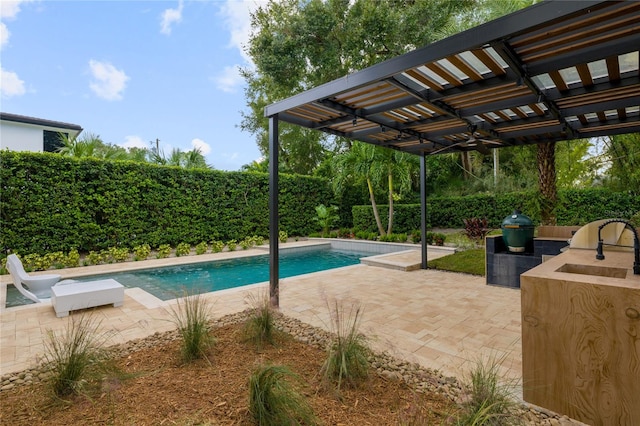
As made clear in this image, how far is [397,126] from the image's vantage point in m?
6.08

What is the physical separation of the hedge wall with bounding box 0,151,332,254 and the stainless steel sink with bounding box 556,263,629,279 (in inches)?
472

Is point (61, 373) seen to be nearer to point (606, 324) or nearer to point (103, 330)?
point (103, 330)

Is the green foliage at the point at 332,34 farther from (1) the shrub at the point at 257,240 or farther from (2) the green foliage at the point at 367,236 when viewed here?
(2) the green foliage at the point at 367,236

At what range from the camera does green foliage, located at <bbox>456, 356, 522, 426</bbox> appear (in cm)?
196

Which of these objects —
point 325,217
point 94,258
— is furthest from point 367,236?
point 94,258

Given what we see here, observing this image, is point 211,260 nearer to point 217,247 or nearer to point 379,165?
point 217,247

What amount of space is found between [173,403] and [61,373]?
97 centimetres

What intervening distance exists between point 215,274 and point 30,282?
13.7ft

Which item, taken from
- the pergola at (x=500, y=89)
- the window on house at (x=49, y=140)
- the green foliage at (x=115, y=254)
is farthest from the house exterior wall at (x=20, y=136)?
the pergola at (x=500, y=89)

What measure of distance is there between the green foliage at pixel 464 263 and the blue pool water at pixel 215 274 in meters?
3.77

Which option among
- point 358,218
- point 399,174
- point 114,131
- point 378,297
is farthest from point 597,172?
point 114,131

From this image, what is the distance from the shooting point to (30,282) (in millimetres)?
6172

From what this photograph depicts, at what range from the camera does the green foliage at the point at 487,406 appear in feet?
6.44

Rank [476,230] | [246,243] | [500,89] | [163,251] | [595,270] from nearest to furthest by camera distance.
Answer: [595,270], [500,89], [163,251], [476,230], [246,243]
